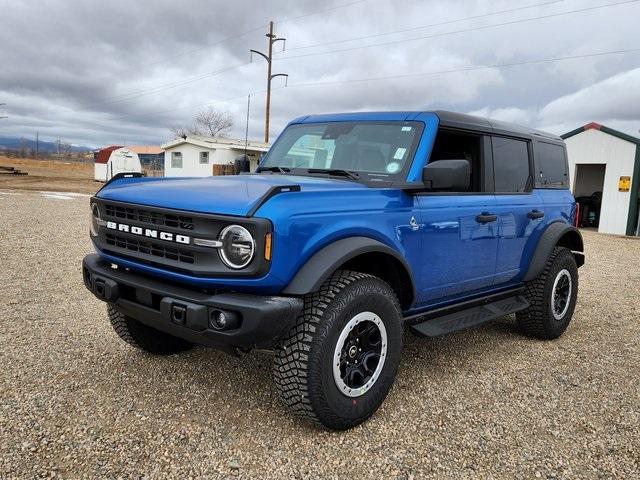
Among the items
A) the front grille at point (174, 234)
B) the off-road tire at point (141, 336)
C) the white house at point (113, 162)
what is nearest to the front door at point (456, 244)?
the front grille at point (174, 234)

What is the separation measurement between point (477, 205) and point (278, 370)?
201cm

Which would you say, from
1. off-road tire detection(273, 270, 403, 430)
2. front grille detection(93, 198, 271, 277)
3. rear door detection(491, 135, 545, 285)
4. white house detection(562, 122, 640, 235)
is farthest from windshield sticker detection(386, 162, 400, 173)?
white house detection(562, 122, 640, 235)

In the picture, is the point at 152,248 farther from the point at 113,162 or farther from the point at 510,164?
the point at 113,162

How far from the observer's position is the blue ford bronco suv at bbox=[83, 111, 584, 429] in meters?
2.54

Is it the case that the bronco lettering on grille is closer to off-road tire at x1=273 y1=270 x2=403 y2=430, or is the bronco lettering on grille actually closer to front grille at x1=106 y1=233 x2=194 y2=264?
front grille at x1=106 y1=233 x2=194 y2=264

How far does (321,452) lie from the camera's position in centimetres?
272

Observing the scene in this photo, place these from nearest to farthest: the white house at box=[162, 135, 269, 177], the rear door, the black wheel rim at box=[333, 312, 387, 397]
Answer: the black wheel rim at box=[333, 312, 387, 397] → the rear door → the white house at box=[162, 135, 269, 177]

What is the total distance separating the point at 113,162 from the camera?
3425 cm

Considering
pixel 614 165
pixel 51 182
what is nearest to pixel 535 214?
pixel 614 165

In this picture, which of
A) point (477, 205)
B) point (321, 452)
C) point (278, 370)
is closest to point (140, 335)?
point (278, 370)

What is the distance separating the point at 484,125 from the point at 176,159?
33637 millimetres

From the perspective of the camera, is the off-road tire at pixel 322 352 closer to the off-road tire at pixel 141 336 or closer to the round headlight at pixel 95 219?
the off-road tire at pixel 141 336

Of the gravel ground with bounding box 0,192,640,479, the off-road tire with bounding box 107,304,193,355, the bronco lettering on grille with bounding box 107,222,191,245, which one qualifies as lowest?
the gravel ground with bounding box 0,192,640,479

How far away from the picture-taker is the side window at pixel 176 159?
115ft
